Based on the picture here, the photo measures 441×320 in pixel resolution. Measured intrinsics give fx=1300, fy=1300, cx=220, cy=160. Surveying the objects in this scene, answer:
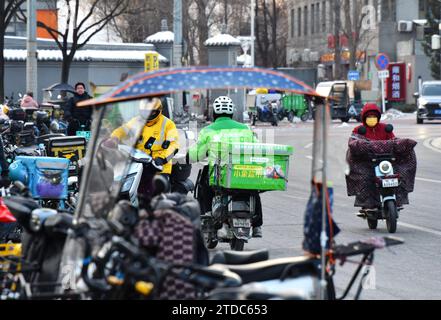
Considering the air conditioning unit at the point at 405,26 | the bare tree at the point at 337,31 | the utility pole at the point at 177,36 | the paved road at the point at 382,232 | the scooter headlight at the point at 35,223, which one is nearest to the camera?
the scooter headlight at the point at 35,223

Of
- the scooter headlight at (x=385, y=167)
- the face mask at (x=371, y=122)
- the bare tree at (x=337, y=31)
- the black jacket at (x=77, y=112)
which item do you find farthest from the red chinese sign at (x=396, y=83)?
the scooter headlight at (x=385, y=167)

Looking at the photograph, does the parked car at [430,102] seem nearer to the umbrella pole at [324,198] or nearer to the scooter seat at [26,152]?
the scooter seat at [26,152]

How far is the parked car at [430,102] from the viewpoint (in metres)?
52.2

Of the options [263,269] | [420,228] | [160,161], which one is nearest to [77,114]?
[420,228]

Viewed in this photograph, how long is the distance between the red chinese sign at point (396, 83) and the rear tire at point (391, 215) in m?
61.3

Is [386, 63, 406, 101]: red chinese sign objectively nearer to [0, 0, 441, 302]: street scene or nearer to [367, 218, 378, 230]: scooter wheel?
[0, 0, 441, 302]: street scene

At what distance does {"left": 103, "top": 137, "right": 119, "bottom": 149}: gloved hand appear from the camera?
752cm

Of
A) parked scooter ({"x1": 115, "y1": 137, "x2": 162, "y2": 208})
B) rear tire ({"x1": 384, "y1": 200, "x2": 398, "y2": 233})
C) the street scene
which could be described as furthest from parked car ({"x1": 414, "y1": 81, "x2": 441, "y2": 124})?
parked scooter ({"x1": 115, "y1": 137, "x2": 162, "y2": 208})

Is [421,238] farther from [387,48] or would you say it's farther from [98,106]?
[387,48]

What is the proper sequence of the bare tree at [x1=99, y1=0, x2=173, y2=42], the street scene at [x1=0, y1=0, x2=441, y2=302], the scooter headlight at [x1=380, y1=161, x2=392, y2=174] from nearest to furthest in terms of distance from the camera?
the street scene at [x1=0, y1=0, x2=441, y2=302] → the scooter headlight at [x1=380, y1=161, x2=392, y2=174] → the bare tree at [x1=99, y1=0, x2=173, y2=42]

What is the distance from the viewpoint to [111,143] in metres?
7.63

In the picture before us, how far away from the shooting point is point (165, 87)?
21.8ft

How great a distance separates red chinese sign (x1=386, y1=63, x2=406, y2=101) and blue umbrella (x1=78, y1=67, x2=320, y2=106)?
69912 mm

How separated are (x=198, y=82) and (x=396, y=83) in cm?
7107
